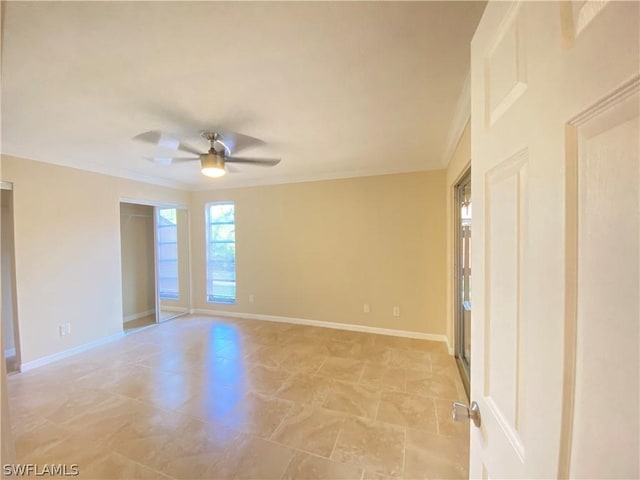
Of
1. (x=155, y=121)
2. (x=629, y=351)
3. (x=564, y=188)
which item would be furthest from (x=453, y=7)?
(x=155, y=121)

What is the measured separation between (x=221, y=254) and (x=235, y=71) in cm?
400

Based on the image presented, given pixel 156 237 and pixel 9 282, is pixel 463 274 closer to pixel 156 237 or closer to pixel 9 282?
pixel 156 237

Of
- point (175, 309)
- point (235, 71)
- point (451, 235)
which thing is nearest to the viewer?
point (235, 71)

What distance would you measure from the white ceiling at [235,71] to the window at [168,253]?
8.03 ft

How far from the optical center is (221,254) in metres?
5.12

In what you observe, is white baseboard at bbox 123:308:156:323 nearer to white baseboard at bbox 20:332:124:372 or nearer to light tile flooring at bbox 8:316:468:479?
white baseboard at bbox 20:332:124:372

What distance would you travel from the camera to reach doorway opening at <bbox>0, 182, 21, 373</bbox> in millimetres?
2867

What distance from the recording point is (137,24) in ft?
4.19

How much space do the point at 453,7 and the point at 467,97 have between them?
85cm

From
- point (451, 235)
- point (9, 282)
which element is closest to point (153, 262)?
point (9, 282)

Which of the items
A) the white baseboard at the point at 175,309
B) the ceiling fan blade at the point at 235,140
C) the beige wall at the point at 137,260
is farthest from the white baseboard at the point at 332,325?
the ceiling fan blade at the point at 235,140

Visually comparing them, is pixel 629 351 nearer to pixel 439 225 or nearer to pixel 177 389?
pixel 177 389

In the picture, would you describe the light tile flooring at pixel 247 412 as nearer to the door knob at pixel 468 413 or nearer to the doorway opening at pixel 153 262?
the door knob at pixel 468 413

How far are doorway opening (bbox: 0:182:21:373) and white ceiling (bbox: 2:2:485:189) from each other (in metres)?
0.61
